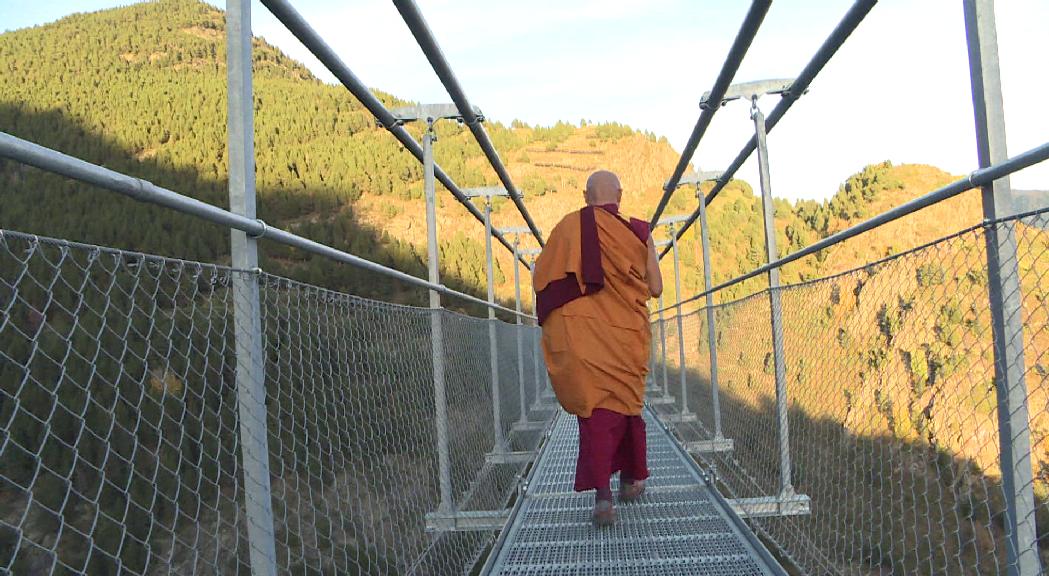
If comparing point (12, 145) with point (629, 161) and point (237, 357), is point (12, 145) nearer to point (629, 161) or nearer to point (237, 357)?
point (237, 357)

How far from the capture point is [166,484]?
24.5 ft

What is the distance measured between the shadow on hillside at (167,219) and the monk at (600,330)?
26.2ft

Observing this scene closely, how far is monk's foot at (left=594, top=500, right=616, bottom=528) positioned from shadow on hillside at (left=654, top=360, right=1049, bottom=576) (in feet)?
1.98

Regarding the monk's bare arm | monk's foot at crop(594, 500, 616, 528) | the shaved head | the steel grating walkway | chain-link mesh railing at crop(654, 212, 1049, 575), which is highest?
the shaved head

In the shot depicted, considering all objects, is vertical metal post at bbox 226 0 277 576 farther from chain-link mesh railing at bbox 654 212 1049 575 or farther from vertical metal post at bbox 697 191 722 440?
vertical metal post at bbox 697 191 722 440

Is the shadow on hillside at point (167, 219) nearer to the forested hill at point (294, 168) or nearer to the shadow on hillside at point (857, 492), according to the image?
the forested hill at point (294, 168)

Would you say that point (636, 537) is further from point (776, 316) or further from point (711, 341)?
point (711, 341)

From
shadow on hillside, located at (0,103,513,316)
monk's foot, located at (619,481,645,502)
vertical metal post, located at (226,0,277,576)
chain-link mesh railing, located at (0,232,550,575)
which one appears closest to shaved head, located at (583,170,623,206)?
chain-link mesh railing, located at (0,232,550,575)

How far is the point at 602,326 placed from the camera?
9.28ft

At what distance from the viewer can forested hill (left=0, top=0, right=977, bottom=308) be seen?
61.5ft

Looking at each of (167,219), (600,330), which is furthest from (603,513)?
(167,219)

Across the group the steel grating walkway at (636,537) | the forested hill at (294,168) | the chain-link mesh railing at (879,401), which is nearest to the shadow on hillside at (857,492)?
the chain-link mesh railing at (879,401)

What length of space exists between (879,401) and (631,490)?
1.04 meters

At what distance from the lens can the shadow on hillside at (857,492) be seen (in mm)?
2195
